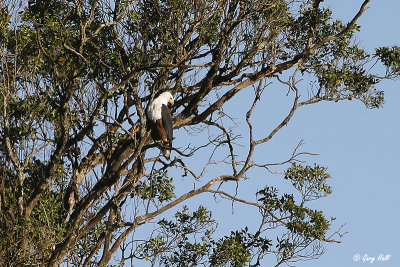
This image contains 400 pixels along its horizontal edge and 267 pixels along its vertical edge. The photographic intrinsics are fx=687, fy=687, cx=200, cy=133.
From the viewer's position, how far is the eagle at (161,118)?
9.95 meters

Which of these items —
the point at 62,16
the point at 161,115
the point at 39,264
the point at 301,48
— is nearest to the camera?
the point at 39,264

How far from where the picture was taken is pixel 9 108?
9562mm

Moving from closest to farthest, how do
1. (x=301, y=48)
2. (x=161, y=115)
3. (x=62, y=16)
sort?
1. (x=161, y=115)
2. (x=62, y=16)
3. (x=301, y=48)

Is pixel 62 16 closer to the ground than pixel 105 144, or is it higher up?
higher up

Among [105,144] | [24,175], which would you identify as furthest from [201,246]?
[24,175]

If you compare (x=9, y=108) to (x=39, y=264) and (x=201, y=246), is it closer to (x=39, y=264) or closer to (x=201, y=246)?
(x=39, y=264)

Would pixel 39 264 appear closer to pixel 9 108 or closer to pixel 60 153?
pixel 60 153

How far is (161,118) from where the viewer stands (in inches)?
395

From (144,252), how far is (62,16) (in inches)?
152

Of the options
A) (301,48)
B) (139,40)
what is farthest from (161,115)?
(301,48)

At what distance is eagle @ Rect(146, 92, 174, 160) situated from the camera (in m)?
9.95

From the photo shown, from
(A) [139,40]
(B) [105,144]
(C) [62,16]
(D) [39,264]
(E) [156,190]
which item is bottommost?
(D) [39,264]

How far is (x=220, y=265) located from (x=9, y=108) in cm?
401

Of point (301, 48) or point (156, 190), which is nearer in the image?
point (156, 190)
